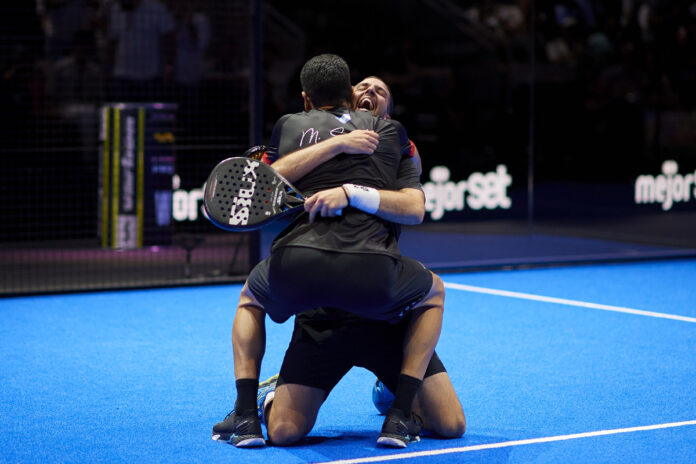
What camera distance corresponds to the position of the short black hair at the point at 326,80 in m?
4.09

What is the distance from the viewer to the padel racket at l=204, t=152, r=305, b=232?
12.8 feet

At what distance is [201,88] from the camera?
9367 mm

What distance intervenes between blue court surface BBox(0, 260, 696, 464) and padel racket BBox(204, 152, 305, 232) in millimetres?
966

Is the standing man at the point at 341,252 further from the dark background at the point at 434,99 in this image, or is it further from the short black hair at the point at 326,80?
the dark background at the point at 434,99

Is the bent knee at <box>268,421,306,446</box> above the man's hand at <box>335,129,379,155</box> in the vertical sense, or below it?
below

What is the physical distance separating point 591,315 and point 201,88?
13.7ft

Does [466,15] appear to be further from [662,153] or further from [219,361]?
[219,361]

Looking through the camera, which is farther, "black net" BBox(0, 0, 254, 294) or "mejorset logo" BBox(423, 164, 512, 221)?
"mejorset logo" BBox(423, 164, 512, 221)

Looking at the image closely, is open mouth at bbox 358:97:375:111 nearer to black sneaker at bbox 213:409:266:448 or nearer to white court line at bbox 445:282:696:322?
black sneaker at bbox 213:409:266:448

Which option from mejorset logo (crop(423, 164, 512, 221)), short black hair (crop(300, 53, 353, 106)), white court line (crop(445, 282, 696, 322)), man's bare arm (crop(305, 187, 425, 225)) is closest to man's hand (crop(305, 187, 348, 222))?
man's bare arm (crop(305, 187, 425, 225))

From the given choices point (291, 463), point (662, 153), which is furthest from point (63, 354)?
point (662, 153)

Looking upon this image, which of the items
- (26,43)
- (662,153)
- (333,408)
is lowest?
(333,408)

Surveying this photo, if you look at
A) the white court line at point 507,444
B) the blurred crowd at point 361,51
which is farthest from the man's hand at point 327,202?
the blurred crowd at point 361,51

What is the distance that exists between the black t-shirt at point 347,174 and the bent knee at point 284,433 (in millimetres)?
752
